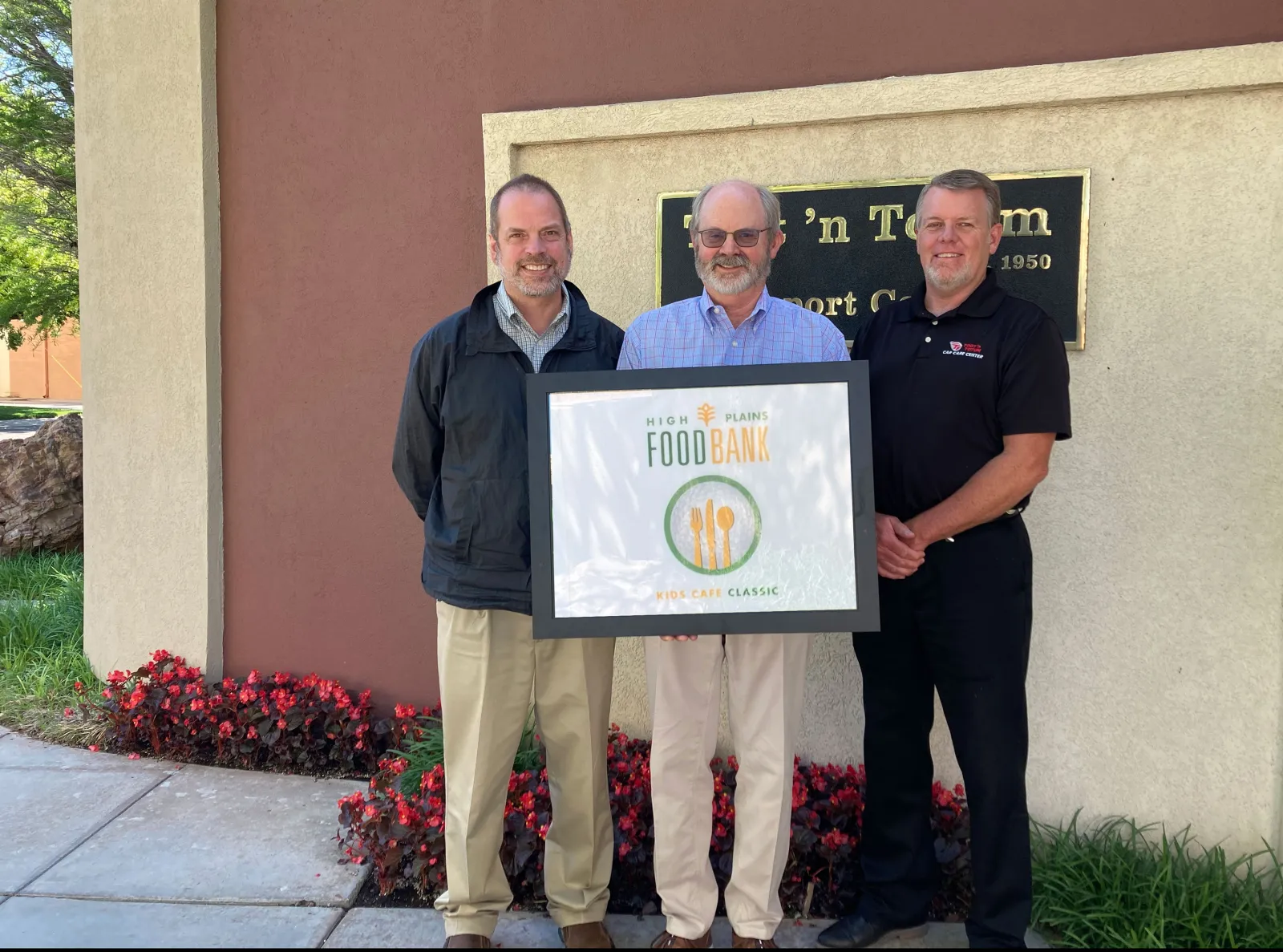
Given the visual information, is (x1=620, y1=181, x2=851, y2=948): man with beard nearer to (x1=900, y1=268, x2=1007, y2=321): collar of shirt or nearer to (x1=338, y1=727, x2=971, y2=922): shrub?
(x1=900, y1=268, x2=1007, y2=321): collar of shirt

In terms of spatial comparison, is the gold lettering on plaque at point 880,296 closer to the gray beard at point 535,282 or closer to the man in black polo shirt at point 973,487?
the man in black polo shirt at point 973,487

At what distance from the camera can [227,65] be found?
167 inches

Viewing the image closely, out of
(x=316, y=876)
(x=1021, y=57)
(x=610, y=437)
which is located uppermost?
(x=1021, y=57)

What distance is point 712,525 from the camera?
2400 mm

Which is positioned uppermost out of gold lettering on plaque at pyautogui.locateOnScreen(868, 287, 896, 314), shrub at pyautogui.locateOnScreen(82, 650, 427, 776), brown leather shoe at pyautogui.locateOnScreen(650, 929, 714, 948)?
gold lettering on plaque at pyautogui.locateOnScreen(868, 287, 896, 314)

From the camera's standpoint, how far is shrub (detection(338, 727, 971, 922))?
3.02 meters

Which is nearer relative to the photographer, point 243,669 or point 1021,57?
point 1021,57

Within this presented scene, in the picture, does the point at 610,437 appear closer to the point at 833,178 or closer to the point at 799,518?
the point at 799,518

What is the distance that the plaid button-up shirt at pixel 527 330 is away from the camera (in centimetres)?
264

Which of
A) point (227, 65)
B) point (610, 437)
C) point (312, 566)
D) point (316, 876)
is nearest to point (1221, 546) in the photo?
point (610, 437)

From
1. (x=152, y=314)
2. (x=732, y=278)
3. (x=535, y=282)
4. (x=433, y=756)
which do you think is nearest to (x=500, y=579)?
(x=535, y=282)

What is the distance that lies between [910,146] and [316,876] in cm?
329

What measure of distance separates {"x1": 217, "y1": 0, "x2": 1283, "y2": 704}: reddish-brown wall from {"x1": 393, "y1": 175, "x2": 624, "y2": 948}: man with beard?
140 cm

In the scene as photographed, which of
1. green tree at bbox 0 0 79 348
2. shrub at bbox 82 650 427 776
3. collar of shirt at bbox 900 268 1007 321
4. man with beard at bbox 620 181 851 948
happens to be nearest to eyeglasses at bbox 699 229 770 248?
man with beard at bbox 620 181 851 948
